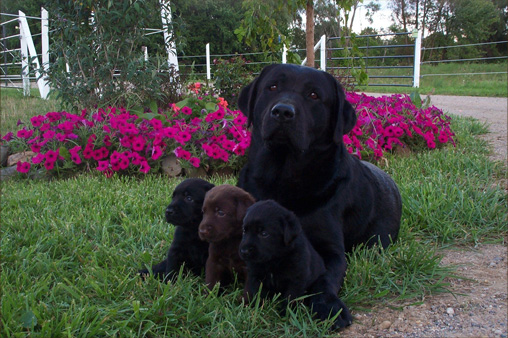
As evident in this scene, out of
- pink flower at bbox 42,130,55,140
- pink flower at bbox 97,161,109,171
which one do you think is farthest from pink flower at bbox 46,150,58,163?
pink flower at bbox 97,161,109,171

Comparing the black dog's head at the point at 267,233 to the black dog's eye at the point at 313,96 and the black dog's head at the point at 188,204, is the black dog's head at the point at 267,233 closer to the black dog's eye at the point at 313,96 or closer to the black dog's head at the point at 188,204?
the black dog's head at the point at 188,204

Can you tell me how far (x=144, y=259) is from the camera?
9.28ft

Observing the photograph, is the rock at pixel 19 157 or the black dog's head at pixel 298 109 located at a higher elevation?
the black dog's head at pixel 298 109

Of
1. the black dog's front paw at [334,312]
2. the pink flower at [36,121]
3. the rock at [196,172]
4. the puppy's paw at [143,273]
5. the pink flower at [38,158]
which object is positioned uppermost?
the pink flower at [36,121]

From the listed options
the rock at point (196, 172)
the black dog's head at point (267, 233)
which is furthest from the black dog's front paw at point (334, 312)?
the rock at point (196, 172)

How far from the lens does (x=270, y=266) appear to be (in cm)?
219

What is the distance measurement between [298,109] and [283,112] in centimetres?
10

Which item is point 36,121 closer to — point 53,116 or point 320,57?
point 53,116

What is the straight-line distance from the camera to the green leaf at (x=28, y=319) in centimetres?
206

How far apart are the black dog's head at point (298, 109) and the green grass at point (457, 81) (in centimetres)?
1194

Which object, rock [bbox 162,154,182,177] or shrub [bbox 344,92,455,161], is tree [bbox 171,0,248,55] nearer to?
shrub [bbox 344,92,455,161]

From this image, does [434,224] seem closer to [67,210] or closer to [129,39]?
[67,210]

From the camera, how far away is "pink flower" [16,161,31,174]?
5211 mm

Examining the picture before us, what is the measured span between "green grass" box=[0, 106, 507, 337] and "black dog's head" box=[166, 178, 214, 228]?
31 centimetres
